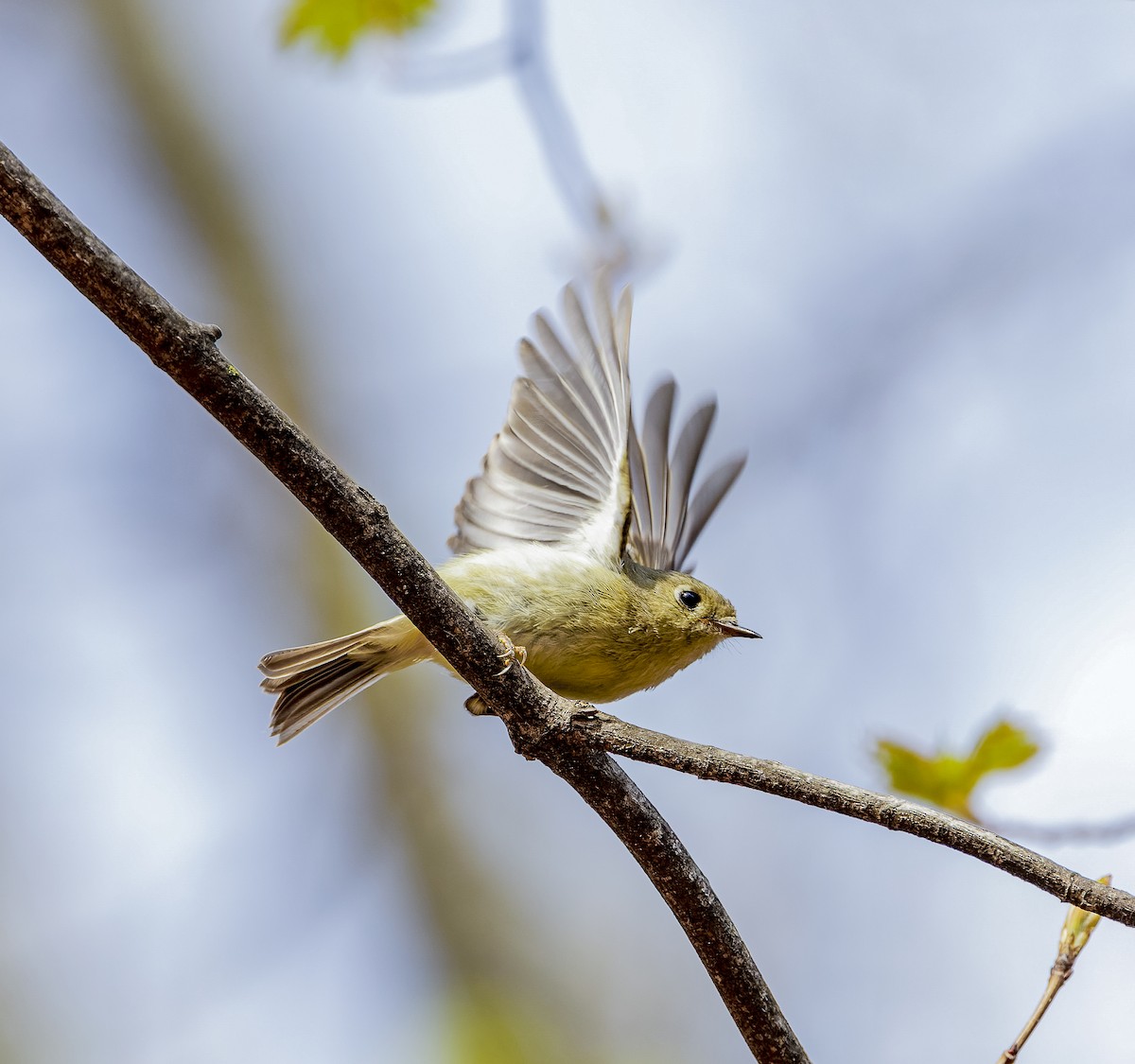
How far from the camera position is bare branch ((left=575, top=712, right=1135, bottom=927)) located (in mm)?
1185

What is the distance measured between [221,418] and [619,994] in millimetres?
4189

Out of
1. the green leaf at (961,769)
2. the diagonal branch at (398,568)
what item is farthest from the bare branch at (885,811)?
the green leaf at (961,769)

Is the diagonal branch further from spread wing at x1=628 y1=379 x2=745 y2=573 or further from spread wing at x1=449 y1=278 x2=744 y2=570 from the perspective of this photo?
spread wing at x1=628 y1=379 x2=745 y2=573

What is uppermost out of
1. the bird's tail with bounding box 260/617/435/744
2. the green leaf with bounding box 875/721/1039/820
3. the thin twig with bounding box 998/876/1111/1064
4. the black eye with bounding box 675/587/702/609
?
the black eye with bounding box 675/587/702/609

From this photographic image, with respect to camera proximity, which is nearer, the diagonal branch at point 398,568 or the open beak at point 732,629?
the diagonal branch at point 398,568

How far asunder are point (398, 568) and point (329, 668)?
4.57ft

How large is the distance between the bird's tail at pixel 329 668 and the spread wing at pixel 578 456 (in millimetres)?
344

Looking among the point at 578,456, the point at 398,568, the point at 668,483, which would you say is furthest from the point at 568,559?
the point at 398,568

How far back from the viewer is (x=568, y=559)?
247 centimetres

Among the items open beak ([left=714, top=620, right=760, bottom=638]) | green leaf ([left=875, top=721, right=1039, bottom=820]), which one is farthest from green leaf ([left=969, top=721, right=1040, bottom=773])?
open beak ([left=714, top=620, right=760, bottom=638])

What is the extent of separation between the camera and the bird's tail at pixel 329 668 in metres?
2.45

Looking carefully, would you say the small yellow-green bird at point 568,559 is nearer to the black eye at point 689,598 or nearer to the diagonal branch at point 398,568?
the black eye at point 689,598

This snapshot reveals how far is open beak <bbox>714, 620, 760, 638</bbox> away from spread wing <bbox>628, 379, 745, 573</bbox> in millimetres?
304

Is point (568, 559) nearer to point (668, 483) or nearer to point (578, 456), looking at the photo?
point (578, 456)
